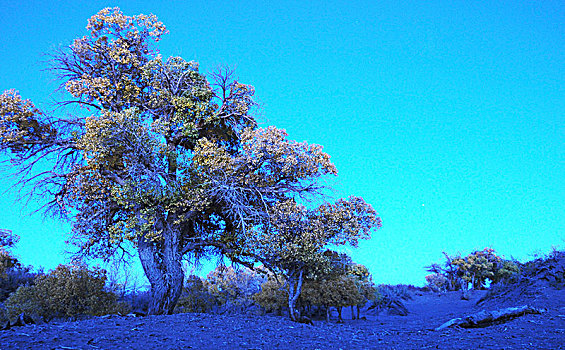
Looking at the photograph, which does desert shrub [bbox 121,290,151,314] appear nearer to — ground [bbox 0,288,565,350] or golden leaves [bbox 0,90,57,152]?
golden leaves [bbox 0,90,57,152]

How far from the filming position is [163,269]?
593 inches

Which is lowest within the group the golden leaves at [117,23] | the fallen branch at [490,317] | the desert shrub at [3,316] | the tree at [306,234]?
the desert shrub at [3,316]

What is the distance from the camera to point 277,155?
47.2 ft

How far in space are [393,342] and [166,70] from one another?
1336cm

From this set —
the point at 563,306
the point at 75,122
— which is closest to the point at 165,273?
the point at 75,122

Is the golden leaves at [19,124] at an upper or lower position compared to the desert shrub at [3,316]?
upper

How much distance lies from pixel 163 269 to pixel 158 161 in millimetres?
4175

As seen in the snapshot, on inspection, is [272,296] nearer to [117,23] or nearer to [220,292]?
[220,292]

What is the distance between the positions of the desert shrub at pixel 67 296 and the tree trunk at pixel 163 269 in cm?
332

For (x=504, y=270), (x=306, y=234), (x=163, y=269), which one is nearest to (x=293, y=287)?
(x=306, y=234)

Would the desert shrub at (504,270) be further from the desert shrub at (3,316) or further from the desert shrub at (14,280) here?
the desert shrub at (14,280)

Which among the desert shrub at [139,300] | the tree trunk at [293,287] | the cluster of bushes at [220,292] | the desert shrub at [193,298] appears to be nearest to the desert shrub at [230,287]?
the cluster of bushes at [220,292]

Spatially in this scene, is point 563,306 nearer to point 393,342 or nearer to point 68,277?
point 393,342

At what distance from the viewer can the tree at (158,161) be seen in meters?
14.2
